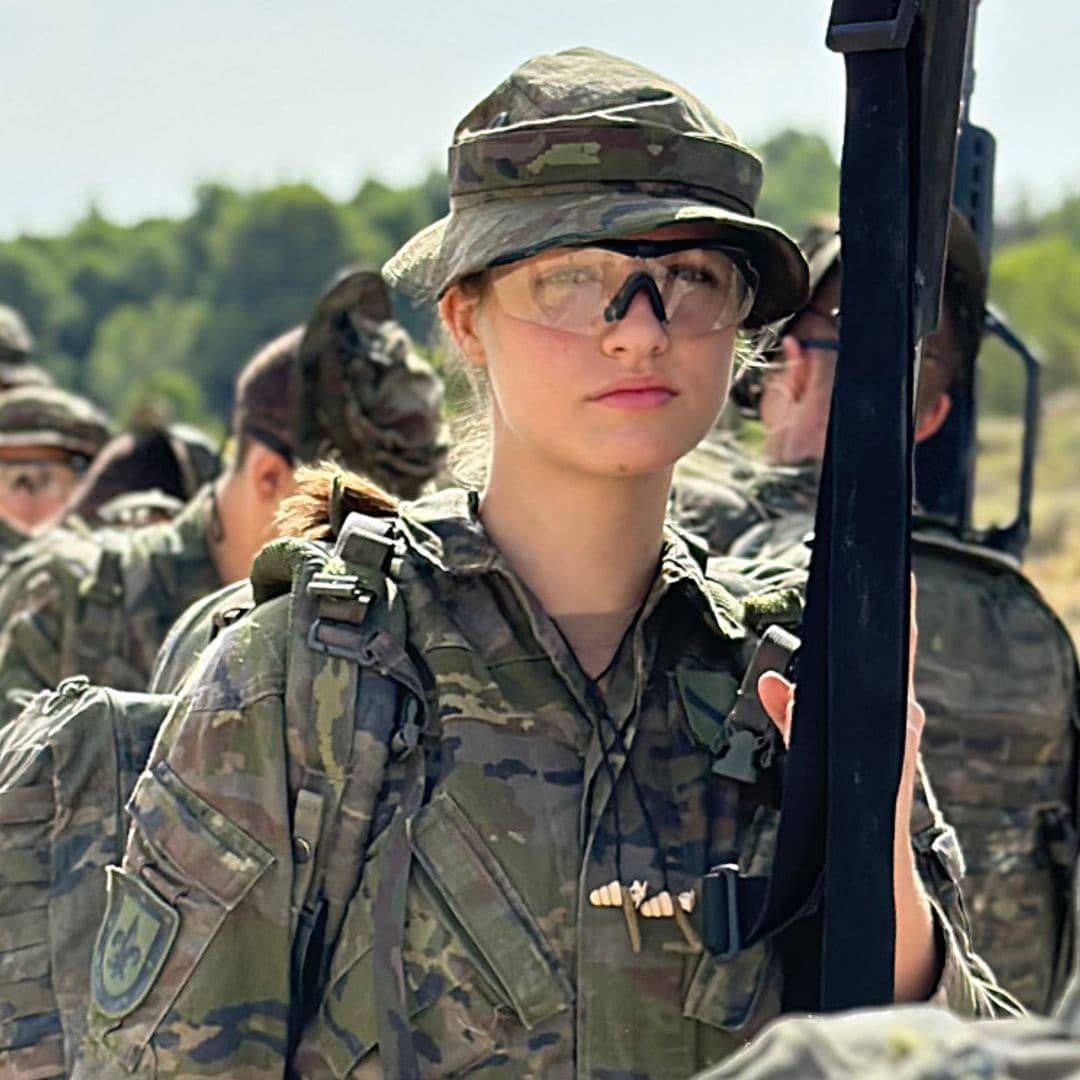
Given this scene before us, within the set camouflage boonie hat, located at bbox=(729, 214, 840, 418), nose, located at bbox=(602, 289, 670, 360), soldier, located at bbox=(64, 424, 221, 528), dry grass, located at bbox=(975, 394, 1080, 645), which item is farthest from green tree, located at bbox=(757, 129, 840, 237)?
nose, located at bbox=(602, 289, 670, 360)

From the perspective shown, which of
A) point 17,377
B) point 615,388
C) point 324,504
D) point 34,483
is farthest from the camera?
point 17,377

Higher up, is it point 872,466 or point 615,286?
point 615,286

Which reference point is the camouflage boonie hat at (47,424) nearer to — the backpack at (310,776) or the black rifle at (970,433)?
the black rifle at (970,433)

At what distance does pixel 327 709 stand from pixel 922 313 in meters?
0.94

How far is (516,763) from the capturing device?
334 centimetres

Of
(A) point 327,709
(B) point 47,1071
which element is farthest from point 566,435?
(B) point 47,1071

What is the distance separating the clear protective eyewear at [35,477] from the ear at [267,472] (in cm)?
389

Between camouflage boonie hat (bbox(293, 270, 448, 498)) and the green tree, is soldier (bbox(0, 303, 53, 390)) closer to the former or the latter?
camouflage boonie hat (bbox(293, 270, 448, 498))

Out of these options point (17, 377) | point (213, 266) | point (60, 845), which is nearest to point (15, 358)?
point (17, 377)

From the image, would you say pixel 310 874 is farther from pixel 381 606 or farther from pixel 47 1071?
pixel 47 1071

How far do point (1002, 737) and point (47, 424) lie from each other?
6.51 meters

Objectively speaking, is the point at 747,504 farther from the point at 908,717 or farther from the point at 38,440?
the point at 38,440

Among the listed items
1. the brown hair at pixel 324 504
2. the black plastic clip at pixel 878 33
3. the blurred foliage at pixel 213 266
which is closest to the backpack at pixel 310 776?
the brown hair at pixel 324 504

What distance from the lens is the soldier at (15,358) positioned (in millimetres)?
13281
